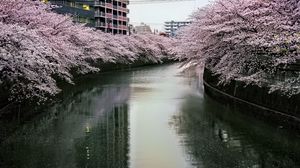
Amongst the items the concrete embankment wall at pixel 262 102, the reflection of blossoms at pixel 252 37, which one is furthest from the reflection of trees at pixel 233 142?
the reflection of blossoms at pixel 252 37

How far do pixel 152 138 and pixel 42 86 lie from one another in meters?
5.79

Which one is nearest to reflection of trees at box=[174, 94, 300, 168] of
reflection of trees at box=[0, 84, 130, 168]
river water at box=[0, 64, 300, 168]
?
river water at box=[0, 64, 300, 168]

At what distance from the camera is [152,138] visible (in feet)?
51.7

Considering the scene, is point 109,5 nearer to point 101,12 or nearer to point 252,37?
point 101,12

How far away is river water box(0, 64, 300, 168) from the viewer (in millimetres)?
12289

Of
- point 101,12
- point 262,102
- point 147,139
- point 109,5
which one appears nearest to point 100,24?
point 101,12

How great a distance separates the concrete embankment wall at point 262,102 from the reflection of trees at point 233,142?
3.35 ft

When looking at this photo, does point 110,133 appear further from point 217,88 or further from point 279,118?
point 217,88

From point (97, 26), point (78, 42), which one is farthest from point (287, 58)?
point (97, 26)

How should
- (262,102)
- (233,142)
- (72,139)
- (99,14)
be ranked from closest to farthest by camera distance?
(233,142) < (72,139) < (262,102) < (99,14)

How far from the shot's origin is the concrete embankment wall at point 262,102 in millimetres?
18169

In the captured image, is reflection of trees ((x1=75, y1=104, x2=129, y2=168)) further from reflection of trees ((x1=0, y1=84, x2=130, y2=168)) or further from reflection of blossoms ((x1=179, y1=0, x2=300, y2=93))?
reflection of blossoms ((x1=179, y1=0, x2=300, y2=93))

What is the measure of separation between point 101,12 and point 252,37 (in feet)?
250

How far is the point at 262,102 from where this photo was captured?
2183 cm
